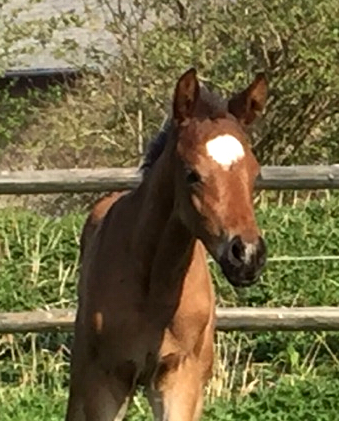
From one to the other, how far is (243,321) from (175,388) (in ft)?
6.03

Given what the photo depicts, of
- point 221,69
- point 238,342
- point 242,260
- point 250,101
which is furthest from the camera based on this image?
point 221,69

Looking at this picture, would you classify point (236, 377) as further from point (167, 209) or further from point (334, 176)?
point (167, 209)

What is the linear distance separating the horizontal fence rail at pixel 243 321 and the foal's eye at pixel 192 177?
2.40 metres

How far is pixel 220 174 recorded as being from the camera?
424cm

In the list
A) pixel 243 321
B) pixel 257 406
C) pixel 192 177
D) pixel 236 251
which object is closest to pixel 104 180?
pixel 243 321

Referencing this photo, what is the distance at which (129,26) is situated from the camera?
1257cm

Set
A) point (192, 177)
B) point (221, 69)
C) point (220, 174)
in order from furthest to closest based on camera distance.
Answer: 1. point (221, 69)
2. point (192, 177)
3. point (220, 174)

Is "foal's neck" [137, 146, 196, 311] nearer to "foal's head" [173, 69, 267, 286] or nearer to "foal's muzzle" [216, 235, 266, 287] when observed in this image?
"foal's head" [173, 69, 267, 286]

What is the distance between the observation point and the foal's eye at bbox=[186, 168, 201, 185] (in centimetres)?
432

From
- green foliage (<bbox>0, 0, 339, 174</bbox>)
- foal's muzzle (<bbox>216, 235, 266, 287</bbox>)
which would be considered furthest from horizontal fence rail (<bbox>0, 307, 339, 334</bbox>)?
green foliage (<bbox>0, 0, 339, 174</bbox>)

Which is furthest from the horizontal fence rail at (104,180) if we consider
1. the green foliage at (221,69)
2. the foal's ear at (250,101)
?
the green foliage at (221,69)

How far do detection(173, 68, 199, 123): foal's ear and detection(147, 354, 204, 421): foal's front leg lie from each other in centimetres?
88

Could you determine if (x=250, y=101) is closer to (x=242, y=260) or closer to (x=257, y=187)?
(x=242, y=260)

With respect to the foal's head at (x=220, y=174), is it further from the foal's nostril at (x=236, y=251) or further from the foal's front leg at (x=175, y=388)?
the foal's front leg at (x=175, y=388)
